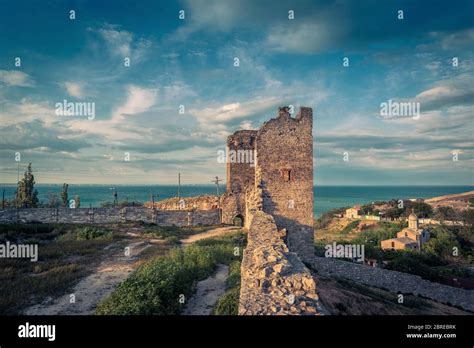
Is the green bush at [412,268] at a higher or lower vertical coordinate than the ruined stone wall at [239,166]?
lower

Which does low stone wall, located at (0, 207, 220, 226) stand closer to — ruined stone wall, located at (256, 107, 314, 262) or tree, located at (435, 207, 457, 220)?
ruined stone wall, located at (256, 107, 314, 262)

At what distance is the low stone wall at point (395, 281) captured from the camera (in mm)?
16234

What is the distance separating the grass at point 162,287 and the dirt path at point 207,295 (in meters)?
0.22

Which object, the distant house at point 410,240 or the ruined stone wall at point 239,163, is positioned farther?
the distant house at point 410,240

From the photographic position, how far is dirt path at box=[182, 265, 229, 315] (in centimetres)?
838

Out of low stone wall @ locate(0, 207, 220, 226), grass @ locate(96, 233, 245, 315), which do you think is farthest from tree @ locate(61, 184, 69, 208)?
grass @ locate(96, 233, 245, 315)

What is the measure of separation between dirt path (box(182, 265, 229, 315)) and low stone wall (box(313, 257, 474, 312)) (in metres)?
6.46

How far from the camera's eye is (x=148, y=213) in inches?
1203

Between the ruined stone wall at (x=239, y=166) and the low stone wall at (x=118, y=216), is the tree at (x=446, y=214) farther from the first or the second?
the low stone wall at (x=118, y=216)

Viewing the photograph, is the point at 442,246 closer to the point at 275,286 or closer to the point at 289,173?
the point at 289,173

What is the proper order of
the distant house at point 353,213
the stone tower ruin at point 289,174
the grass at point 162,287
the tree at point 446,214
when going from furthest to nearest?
1. the distant house at point 353,213
2. the tree at point 446,214
3. the stone tower ruin at point 289,174
4. the grass at point 162,287

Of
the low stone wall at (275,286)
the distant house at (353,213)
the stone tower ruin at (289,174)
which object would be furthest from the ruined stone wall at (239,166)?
the distant house at (353,213)

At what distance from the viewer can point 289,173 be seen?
1558 cm
